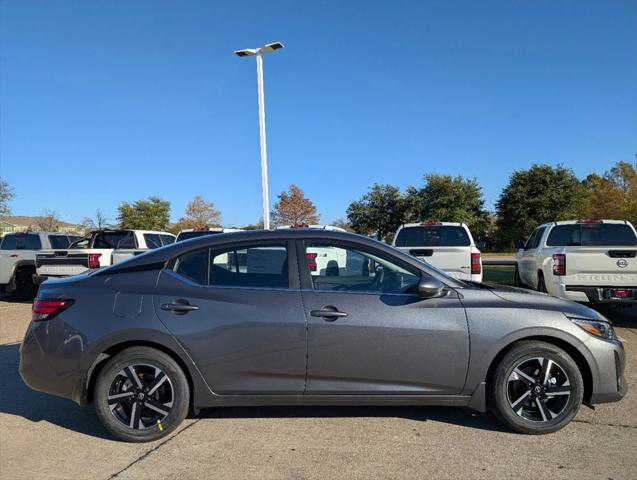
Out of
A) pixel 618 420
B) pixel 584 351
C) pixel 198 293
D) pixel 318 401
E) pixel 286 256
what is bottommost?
pixel 618 420

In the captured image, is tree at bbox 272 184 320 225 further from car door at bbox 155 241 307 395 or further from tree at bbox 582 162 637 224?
car door at bbox 155 241 307 395

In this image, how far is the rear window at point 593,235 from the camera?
8625 mm

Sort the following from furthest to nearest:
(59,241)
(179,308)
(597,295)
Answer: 1. (59,241)
2. (597,295)
3. (179,308)

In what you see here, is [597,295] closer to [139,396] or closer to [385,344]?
[385,344]

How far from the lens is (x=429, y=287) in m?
3.64

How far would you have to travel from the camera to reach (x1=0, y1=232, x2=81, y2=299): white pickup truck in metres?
12.5

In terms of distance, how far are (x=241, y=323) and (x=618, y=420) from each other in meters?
3.33

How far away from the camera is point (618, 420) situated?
4094mm

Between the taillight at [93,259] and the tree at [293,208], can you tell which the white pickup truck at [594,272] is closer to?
the taillight at [93,259]

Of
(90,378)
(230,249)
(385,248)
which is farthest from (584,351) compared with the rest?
(90,378)

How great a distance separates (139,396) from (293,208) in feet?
155

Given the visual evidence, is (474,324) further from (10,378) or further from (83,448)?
(10,378)

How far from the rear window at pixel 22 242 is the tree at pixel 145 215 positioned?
37810mm

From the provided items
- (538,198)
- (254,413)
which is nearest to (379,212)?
(538,198)
